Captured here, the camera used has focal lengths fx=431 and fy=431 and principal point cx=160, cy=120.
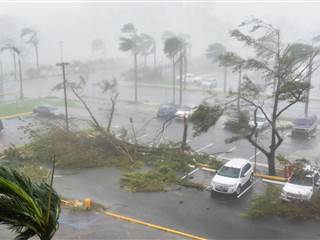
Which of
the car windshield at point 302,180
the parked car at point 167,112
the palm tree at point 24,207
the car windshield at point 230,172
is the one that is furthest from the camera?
Answer: the parked car at point 167,112

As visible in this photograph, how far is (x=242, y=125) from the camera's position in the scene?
2436 centimetres

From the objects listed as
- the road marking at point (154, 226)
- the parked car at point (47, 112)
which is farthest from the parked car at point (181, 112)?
the road marking at point (154, 226)

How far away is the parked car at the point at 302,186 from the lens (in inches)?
790

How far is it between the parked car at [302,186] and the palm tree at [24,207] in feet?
53.2

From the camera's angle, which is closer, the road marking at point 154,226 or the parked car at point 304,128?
the road marking at point 154,226

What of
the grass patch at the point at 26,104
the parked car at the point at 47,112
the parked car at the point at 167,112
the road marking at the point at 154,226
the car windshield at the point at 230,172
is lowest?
the grass patch at the point at 26,104

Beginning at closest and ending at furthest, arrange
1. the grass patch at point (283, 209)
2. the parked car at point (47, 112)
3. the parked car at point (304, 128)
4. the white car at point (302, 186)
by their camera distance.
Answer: the grass patch at point (283, 209) → the white car at point (302, 186) → the parked car at point (304, 128) → the parked car at point (47, 112)

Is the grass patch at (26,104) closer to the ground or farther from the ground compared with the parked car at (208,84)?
closer to the ground

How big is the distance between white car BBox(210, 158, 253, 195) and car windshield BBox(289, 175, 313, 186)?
231 cm

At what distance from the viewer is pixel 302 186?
68.7ft

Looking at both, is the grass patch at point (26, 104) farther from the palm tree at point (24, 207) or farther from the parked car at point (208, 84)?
the palm tree at point (24, 207)

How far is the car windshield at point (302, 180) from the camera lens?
21266 mm

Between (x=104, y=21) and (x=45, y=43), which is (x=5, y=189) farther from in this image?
(x=104, y=21)

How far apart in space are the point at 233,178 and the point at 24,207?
17.5 meters
